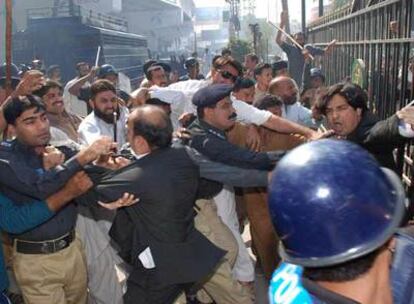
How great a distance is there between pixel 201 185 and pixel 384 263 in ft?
6.94

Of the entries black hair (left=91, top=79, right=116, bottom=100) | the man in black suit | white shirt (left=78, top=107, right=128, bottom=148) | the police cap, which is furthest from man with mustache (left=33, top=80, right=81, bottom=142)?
the man in black suit

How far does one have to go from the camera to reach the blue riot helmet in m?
1.10

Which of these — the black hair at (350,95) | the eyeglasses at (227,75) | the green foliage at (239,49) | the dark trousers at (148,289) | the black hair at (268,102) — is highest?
the green foliage at (239,49)

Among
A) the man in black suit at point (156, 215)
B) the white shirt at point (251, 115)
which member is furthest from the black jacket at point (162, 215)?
the white shirt at point (251, 115)

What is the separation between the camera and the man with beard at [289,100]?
476 cm

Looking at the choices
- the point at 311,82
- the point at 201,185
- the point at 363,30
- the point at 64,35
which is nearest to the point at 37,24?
the point at 64,35

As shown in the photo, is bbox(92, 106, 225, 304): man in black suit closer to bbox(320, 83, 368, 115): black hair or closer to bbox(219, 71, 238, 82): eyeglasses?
bbox(320, 83, 368, 115): black hair

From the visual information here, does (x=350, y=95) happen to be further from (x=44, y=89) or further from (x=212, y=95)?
(x=44, y=89)

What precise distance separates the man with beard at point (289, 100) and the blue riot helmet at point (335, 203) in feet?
12.0

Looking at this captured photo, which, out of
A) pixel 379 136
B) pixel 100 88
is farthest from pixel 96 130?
pixel 379 136

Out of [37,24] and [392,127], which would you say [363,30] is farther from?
[37,24]

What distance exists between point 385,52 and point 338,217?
10.9ft

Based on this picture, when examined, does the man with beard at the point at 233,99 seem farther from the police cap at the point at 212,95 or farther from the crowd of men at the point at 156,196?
the police cap at the point at 212,95

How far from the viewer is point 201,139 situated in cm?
312
